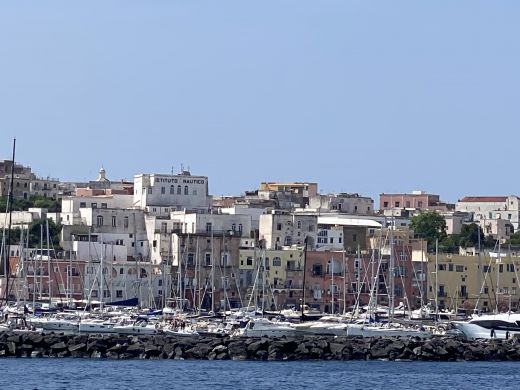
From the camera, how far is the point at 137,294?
103188 millimetres

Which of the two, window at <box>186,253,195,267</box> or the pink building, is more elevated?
the pink building

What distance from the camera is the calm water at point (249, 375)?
60969 millimetres

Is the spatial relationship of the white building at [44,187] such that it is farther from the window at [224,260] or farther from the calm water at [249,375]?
the calm water at [249,375]

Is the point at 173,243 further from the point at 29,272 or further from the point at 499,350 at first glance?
the point at 499,350

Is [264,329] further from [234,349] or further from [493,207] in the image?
[493,207]

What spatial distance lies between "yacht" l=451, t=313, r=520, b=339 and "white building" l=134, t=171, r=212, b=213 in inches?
1512

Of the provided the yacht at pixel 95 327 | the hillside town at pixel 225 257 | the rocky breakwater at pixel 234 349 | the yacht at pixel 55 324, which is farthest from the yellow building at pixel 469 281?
the rocky breakwater at pixel 234 349

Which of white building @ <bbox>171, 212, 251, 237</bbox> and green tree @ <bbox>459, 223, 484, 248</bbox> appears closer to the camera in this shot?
white building @ <bbox>171, 212, 251, 237</bbox>

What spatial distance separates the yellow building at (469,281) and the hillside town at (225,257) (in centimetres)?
8

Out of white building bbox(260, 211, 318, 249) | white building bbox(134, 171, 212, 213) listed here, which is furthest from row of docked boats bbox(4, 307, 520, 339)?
white building bbox(134, 171, 212, 213)

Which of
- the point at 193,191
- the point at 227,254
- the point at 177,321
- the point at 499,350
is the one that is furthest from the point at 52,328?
the point at 193,191

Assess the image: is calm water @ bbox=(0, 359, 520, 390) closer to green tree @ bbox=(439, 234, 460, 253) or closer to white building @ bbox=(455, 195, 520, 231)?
green tree @ bbox=(439, 234, 460, 253)

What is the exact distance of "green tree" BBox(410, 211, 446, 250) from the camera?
12475 centimetres

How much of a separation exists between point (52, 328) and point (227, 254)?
2742 centimetres
